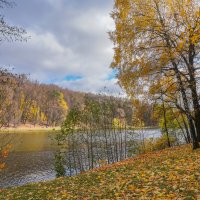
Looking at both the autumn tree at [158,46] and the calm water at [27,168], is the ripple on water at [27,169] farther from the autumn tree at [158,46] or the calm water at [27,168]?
the autumn tree at [158,46]

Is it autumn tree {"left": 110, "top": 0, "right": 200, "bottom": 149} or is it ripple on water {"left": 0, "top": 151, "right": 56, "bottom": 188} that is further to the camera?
ripple on water {"left": 0, "top": 151, "right": 56, "bottom": 188}

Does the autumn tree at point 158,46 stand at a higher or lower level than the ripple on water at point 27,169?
higher

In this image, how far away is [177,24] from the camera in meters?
12.9

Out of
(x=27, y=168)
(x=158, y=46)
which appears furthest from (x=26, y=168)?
(x=158, y=46)

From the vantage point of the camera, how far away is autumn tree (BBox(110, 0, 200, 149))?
13.0 metres

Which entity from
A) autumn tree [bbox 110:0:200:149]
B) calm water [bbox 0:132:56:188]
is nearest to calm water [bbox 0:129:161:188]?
calm water [bbox 0:132:56:188]

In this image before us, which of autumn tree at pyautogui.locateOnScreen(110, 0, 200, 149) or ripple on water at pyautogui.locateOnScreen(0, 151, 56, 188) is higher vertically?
autumn tree at pyautogui.locateOnScreen(110, 0, 200, 149)

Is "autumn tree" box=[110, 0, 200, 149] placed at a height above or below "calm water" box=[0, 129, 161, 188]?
above

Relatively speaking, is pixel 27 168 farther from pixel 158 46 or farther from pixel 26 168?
pixel 158 46

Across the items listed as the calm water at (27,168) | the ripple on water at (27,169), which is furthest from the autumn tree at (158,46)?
the ripple on water at (27,169)

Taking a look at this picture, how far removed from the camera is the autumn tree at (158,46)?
13.0m

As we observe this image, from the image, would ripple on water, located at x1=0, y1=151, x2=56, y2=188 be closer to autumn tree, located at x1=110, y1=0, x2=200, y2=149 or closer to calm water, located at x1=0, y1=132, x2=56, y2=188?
calm water, located at x1=0, y1=132, x2=56, y2=188

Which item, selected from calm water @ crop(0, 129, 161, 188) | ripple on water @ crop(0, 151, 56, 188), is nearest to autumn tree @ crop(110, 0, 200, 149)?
calm water @ crop(0, 129, 161, 188)

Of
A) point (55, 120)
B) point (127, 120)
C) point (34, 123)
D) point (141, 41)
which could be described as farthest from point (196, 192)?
point (55, 120)
